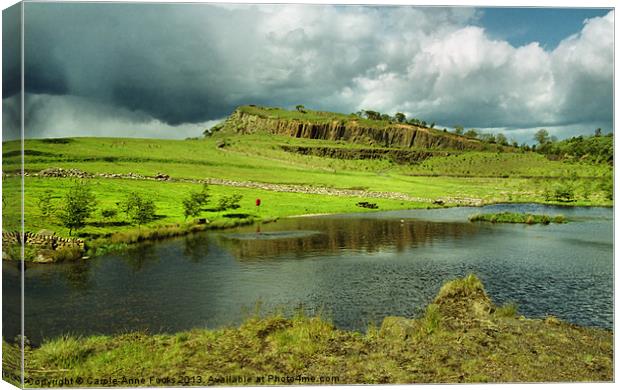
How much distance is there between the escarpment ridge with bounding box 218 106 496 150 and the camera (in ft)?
61.4

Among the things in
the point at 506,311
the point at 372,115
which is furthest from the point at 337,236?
the point at 506,311

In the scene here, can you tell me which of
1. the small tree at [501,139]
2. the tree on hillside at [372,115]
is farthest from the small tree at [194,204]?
the small tree at [501,139]

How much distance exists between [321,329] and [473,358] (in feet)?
12.1

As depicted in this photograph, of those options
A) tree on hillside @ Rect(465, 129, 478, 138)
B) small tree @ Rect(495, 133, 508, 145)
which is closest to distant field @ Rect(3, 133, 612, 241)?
small tree @ Rect(495, 133, 508, 145)

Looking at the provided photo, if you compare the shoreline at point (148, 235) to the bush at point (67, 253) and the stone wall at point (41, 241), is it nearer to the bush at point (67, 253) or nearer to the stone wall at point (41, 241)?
the bush at point (67, 253)

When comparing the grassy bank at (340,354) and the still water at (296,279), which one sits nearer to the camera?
the grassy bank at (340,354)

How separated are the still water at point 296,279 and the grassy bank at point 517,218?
277 inches

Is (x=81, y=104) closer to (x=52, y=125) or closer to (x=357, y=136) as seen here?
(x=52, y=125)

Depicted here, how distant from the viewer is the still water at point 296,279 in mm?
13594

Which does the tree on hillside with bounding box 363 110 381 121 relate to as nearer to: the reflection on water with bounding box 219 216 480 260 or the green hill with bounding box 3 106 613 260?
the green hill with bounding box 3 106 613 260

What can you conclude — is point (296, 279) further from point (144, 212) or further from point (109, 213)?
point (109, 213)

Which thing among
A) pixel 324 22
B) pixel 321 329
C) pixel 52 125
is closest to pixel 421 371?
pixel 321 329

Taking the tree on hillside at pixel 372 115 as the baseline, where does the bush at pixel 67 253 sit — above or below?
→ below

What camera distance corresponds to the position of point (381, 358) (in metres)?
11.5
